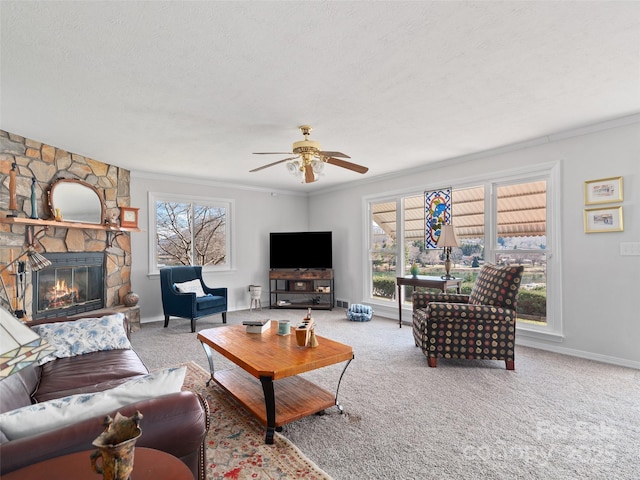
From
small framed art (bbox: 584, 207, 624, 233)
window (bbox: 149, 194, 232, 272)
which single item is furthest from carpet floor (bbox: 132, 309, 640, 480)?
window (bbox: 149, 194, 232, 272)

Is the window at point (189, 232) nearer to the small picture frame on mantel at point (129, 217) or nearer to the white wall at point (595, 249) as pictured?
the small picture frame on mantel at point (129, 217)

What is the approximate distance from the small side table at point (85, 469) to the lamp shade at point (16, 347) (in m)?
0.36

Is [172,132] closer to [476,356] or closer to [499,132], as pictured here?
[499,132]

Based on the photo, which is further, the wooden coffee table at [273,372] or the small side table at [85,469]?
the wooden coffee table at [273,372]

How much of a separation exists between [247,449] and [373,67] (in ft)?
8.32

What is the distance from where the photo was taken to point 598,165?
3490 mm

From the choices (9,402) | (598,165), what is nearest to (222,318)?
(9,402)

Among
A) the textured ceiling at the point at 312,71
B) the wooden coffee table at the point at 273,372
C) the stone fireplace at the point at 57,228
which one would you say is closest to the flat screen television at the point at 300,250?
the stone fireplace at the point at 57,228

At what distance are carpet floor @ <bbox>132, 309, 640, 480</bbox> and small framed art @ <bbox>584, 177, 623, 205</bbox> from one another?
64.2 inches

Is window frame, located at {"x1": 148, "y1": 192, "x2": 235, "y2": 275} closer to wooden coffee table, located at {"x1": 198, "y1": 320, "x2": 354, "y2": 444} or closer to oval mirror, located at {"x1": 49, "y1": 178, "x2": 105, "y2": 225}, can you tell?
oval mirror, located at {"x1": 49, "y1": 178, "x2": 105, "y2": 225}

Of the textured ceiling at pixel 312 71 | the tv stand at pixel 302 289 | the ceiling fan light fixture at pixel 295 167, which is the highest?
the textured ceiling at pixel 312 71

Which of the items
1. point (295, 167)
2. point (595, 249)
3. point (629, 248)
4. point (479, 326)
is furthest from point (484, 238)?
point (295, 167)

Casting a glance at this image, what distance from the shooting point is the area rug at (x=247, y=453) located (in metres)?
1.81

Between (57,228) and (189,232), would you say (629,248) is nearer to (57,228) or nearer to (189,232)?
(189,232)
